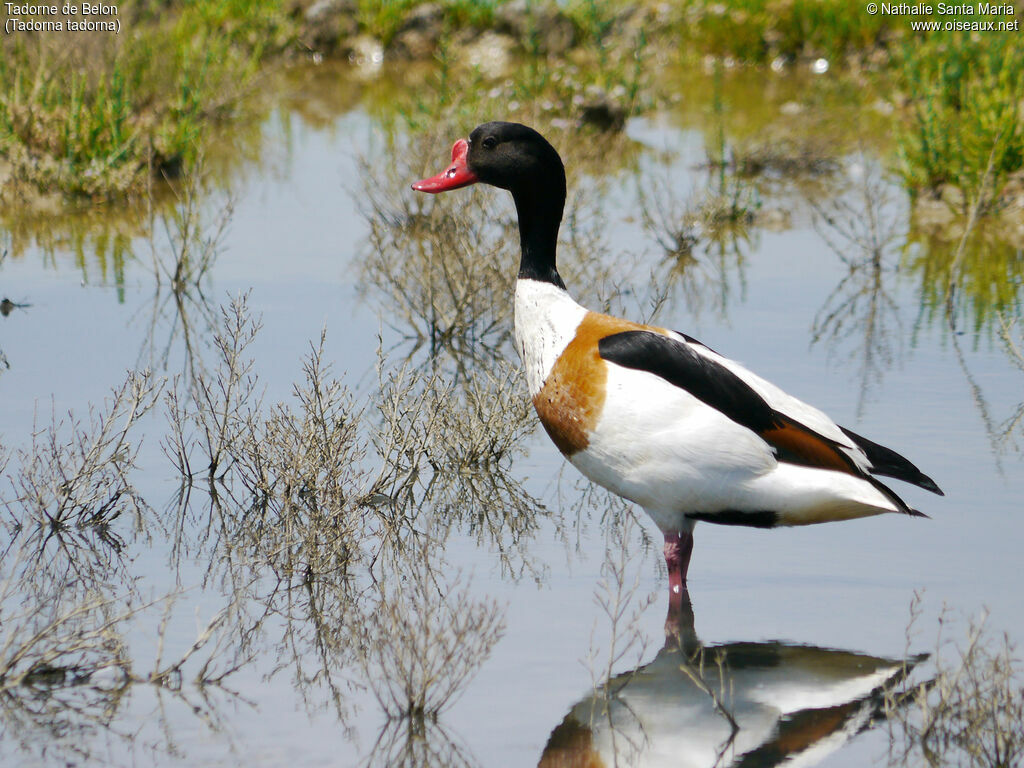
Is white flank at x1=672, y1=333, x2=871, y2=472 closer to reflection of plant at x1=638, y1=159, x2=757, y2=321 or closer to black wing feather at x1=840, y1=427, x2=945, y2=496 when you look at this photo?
black wing feather at x1=840, y1=427, x2=945, y2=496

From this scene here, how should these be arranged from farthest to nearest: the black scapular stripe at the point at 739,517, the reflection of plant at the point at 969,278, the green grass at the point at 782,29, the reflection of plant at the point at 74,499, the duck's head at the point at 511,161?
1. the green grass at the point at 782,29
2. the reflection of plant at the point at 969,278
3. the duck's head at the point at 511,161
4. the reflection of plant at the point at 74,499
5. the black scapular stripe at the point at 739,517

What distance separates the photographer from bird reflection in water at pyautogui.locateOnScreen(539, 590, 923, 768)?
13.6ft

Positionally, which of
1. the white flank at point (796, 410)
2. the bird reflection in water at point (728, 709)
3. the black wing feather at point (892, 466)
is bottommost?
the bird reflection in water at point (728, 709)

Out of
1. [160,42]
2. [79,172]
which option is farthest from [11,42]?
[79,172]

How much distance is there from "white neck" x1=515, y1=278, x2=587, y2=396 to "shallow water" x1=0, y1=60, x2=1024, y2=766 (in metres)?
0.80

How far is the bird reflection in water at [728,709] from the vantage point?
4.14 metres

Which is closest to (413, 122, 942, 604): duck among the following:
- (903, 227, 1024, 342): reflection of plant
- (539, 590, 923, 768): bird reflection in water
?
(539, 590, 923, 768): bird reflection in water

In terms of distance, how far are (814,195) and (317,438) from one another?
371 inches

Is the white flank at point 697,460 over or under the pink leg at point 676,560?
over

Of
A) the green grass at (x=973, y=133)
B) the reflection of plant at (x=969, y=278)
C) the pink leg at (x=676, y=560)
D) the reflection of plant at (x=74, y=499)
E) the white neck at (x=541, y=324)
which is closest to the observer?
the pink leg at (x=676, y=560)

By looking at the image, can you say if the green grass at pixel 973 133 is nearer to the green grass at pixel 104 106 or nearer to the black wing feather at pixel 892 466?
the black wing feather at pixel 892 466

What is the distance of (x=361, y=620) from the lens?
4.98 metres

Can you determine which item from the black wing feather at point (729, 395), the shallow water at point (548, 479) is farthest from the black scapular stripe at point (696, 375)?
the shallow water at point (548, 479)

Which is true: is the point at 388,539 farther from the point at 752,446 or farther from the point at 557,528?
the point at 752,446
